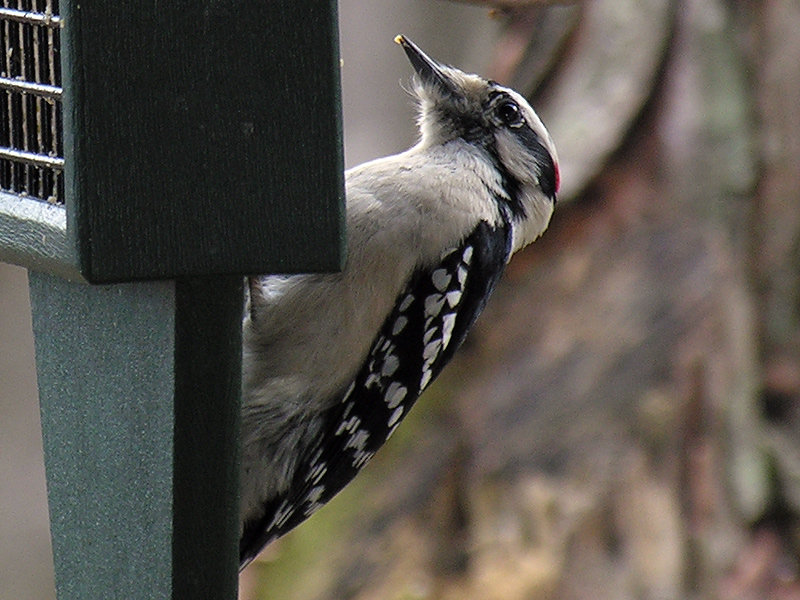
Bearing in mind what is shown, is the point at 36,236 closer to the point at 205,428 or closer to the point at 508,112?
the point at 205,428

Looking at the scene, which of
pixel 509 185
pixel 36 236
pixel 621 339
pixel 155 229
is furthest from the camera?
pixel 621 339

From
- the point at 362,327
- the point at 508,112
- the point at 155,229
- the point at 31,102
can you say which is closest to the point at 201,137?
the point at 155,229

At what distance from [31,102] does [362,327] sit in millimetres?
1020

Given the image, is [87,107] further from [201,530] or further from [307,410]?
[307,410]

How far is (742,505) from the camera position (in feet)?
18.6

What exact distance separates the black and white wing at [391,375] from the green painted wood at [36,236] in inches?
41.8

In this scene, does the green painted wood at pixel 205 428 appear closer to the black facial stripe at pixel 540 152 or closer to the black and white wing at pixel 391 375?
the black and white wing at pixel 391 375

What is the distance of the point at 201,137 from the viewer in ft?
6.33

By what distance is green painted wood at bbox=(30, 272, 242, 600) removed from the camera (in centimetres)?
206

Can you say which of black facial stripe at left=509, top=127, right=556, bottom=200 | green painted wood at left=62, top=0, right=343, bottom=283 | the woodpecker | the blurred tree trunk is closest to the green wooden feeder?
green painted wood at left=62, top=0, right=343, bottom=283

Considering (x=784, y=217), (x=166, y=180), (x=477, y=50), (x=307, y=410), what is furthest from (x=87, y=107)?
(x=477, y=50)

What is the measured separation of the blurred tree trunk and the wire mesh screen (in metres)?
3.33

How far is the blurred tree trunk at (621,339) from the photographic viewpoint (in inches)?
211

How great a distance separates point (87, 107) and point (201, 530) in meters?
0.75
